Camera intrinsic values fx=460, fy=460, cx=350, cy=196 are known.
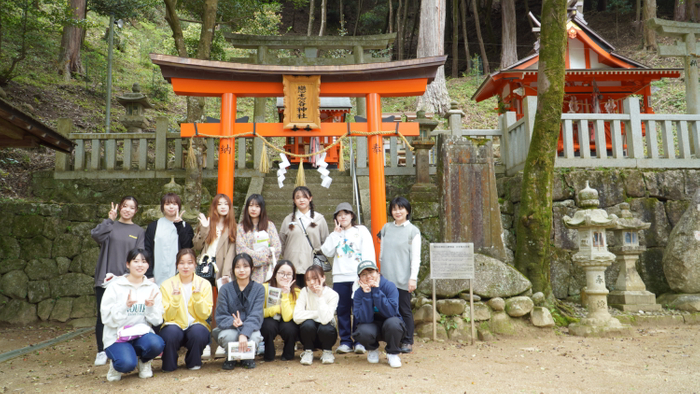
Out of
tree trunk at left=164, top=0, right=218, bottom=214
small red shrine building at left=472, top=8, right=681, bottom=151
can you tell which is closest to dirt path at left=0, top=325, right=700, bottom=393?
tree trunk at left=164, top=0, right=218, bottom=214

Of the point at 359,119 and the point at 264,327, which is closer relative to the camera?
the point at 264,327

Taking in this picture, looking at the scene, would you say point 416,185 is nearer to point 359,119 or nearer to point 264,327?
point 359,119

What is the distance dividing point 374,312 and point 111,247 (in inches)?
99.2

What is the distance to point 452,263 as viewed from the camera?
4.74 m

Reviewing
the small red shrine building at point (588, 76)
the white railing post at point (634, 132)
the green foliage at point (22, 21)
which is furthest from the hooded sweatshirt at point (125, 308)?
the small red shrine building at point (588, 76)

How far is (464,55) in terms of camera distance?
25.3 m

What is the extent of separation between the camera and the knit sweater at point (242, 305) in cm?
374

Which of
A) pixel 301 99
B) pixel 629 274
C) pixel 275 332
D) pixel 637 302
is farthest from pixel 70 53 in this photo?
pixel 637 302

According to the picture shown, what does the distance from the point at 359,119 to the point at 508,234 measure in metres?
3.05

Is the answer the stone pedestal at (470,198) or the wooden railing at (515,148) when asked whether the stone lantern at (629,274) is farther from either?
the stone pedestal at (470,198)

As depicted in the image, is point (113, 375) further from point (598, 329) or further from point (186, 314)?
point (598, 329)

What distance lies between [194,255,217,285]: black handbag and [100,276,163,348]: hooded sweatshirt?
23.2 inches

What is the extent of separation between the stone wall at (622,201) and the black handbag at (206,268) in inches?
190

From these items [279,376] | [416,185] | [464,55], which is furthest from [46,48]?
[464,55]
